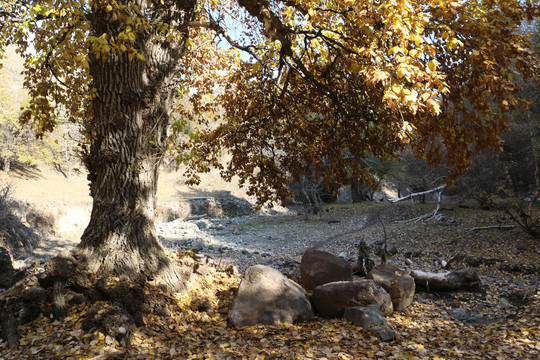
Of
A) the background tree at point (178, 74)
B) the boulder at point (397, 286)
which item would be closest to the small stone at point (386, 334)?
the boulder at point (397, 286)

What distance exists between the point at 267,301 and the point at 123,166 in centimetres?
293

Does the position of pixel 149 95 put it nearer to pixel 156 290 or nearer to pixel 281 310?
pixel 156 290

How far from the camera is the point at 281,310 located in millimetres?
5004

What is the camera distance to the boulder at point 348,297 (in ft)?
17.1

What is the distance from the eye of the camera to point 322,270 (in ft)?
21.7

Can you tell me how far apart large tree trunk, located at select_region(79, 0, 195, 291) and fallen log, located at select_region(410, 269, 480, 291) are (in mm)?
4783

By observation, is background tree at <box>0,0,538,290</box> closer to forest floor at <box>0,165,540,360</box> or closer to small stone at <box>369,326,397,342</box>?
forest floor at <box>0,165,540,360</box>

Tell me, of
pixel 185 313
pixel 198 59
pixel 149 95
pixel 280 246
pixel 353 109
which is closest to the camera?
pixel 185 313

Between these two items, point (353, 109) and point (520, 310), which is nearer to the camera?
point (520, 310)

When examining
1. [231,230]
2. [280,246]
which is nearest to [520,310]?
[280,246]

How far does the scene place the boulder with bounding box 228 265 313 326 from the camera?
488 cm

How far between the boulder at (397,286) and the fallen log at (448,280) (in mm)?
833

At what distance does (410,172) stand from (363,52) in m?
20.4

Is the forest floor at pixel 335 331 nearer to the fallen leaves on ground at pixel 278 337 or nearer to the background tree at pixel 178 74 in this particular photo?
the fallen leaves on ground at pixel 278 337
